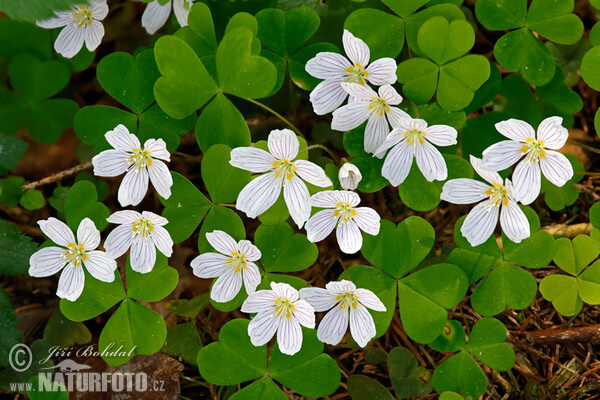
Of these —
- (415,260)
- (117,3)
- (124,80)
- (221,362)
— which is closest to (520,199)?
(415,260)

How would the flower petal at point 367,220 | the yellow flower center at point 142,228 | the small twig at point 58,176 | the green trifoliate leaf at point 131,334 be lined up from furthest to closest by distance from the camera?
the small twig at point 58,176 < the green trifoliate leaf at point 131,334 < the yellow flower center at point 142,228 < the flower petal at point 367,220

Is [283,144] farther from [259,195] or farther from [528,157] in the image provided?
[528,157]

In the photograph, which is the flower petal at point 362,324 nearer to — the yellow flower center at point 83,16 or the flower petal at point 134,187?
the flower petal at point 134,187

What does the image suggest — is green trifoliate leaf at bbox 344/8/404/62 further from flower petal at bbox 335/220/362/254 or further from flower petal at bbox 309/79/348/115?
flower petal at bbox 335/220/362/254

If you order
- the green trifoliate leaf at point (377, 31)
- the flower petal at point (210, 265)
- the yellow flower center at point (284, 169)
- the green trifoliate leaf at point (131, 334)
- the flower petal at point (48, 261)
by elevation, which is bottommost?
the green trifoliate leaf at point (131, 334)

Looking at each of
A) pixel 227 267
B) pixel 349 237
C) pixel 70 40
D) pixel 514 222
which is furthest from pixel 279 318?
pixel 70 40

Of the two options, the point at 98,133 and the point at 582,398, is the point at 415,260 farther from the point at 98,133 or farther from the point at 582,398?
the point at 98,133

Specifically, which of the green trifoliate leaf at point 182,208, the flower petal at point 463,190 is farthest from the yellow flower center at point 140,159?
the flower petal at point 463,190

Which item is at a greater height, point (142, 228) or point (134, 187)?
point (134, 187)
